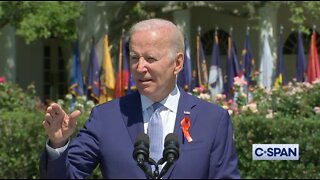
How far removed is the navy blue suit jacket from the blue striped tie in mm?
47

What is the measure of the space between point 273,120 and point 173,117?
474cm

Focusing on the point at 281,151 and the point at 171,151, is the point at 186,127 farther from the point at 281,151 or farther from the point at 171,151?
the point at 281,151

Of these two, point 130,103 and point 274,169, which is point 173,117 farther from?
point 274,169

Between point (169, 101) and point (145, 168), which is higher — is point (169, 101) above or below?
above

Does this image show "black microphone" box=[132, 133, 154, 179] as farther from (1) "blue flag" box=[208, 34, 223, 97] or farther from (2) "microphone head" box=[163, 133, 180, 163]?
(1) "blue flag" box=[208, 34, 223, 97]

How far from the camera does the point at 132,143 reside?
110 inches

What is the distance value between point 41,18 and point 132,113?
13.0 meters

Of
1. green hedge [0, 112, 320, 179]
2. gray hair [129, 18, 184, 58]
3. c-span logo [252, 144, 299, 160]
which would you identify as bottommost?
green hedge [0, 112, 320, 179]

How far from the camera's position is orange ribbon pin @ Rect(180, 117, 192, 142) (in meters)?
2.76

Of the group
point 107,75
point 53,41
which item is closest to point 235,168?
point 107,75

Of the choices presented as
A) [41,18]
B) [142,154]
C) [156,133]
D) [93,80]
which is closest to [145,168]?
[142,154]

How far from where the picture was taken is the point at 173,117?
2.88 m

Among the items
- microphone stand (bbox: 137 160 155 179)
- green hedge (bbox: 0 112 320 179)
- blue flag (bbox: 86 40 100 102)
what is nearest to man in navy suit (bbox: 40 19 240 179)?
microphone stand (bbox: 137 160 155 179)

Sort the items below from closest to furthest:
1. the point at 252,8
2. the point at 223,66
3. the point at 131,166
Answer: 1. the point at 131,166
2. the point at 252,8
3. the point at 223,66
